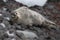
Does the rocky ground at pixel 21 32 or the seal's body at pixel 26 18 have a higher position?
the seal's body at pixel 26 18

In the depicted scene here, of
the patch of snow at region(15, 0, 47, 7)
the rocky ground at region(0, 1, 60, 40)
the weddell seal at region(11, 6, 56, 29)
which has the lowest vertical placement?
the rocky ground at region(0, 1, 60, 40)

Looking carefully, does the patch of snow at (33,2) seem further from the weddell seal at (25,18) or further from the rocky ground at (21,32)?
the weddell seal at (25,18)

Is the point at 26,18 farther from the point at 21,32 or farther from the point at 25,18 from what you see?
the point at 21,32

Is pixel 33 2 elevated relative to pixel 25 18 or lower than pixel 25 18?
elevated

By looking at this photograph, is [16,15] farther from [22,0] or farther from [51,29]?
[22,0]

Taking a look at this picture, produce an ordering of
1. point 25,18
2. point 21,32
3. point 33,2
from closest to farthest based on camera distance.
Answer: point 21,32 < point 25,18 < point 33,2

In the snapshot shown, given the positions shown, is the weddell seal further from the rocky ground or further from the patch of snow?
the patch of snow

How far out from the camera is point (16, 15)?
689cm

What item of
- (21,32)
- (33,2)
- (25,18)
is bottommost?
(21,32)

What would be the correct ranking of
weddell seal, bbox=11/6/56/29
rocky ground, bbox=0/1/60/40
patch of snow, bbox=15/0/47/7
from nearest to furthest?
rocky ground, bbox=0/1/60/40
weddell seal, bbox=11/6/56/29
patch of snow, bbox=15/0/47/7

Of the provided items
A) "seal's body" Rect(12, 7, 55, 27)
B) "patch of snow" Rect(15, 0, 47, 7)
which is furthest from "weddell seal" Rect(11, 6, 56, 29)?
"patch of snow" Rect(15, 0, 47, 7)

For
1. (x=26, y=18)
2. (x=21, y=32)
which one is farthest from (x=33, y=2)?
(x=21, y=32)

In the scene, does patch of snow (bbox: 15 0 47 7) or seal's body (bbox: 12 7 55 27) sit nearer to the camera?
seal's body (bbox: 12 7 55 27)

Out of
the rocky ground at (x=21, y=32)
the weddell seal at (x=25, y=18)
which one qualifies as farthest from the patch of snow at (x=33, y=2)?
the weddell seal at (x=25, y=18)
